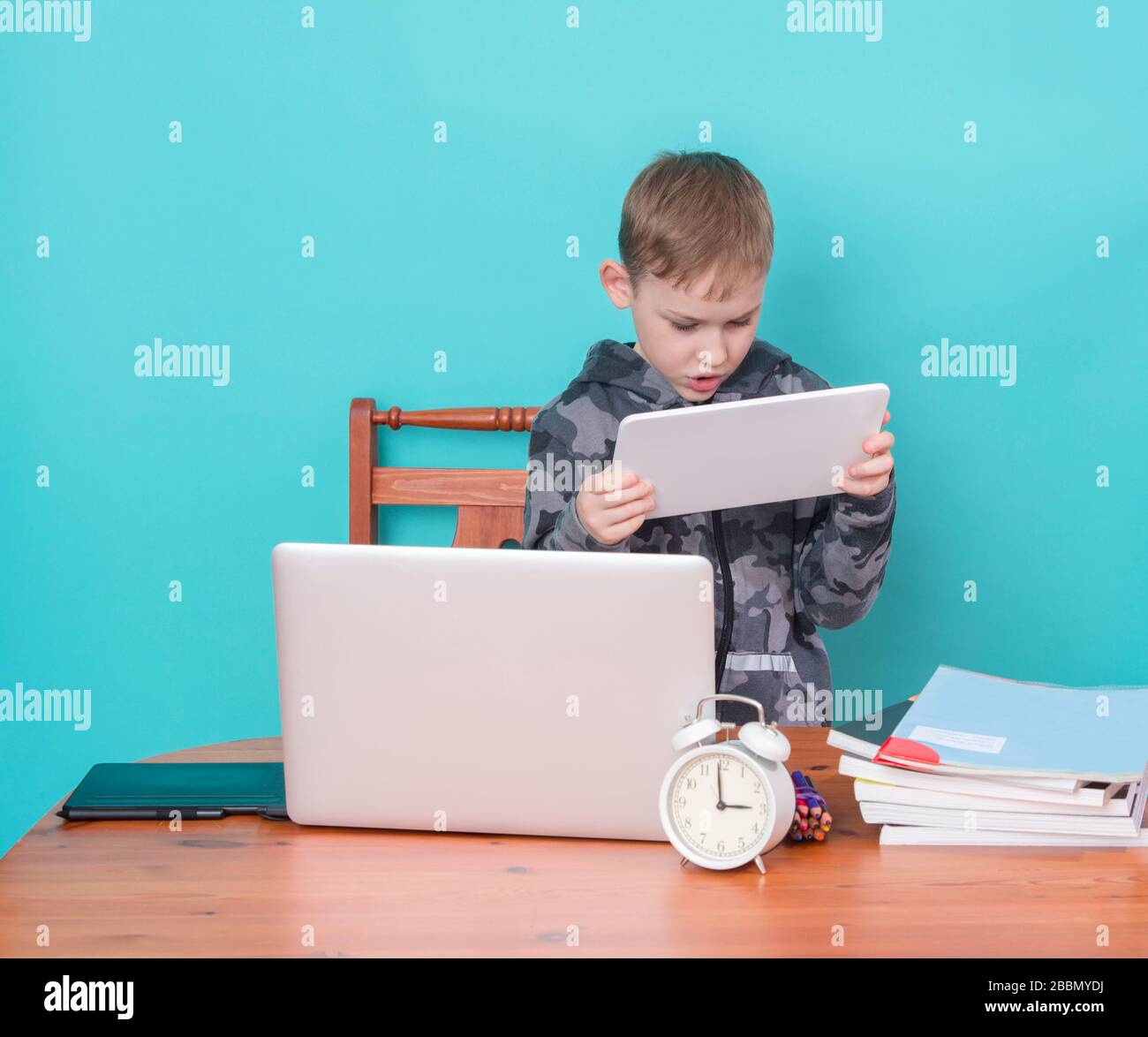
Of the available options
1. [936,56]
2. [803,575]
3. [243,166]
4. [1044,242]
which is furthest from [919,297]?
[243,166]

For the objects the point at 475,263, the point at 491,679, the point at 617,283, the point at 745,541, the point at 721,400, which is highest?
the point at 475,263

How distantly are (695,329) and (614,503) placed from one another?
35cm

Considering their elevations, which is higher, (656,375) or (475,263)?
(475,263)

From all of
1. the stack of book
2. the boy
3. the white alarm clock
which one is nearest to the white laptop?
the white alarm clock

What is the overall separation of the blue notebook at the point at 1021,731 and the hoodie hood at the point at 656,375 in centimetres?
56

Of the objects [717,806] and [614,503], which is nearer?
[717,806]

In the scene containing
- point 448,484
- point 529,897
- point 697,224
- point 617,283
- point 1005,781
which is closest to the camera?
point 529,897

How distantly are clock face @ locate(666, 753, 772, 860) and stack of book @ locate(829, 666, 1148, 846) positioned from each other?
134mm

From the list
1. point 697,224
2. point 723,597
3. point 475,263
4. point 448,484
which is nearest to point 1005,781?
point 723,597

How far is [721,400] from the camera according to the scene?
166 centimetres

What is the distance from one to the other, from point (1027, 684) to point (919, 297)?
93 centimetres

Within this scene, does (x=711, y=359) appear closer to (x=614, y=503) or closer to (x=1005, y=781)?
(x=614, y=503)

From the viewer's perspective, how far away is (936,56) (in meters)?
1.93

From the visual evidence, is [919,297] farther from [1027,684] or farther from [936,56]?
[1027,684]
